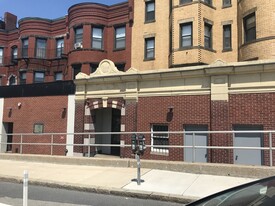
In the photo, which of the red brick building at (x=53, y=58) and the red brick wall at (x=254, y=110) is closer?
the red brick wall at (x=254, y=110)

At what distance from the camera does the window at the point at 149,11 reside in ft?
71.9

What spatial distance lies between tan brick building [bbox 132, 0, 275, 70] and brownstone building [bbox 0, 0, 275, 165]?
0.06 m

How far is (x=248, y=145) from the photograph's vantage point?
477 inches

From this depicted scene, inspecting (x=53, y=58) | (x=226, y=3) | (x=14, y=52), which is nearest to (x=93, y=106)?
(x=226, y=3)

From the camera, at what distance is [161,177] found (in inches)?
360

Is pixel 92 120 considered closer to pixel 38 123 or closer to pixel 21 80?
pixel 38 123

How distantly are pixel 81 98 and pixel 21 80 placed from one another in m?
12.9

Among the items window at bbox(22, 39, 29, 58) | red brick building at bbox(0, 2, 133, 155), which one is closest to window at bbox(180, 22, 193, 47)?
red brick building at bbox(0, 2, 133, 155)

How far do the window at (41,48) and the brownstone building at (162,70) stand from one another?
0.09 meters

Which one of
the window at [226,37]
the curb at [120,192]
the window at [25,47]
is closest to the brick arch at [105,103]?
the curb at [120,192]

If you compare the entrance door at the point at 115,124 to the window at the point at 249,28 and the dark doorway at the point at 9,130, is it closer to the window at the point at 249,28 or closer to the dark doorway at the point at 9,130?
the window at the point at 249,28

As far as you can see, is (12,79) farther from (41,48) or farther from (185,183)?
(185,183)

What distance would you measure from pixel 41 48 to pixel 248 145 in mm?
20999

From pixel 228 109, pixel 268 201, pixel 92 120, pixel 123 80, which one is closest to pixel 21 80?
pixel 92 120
